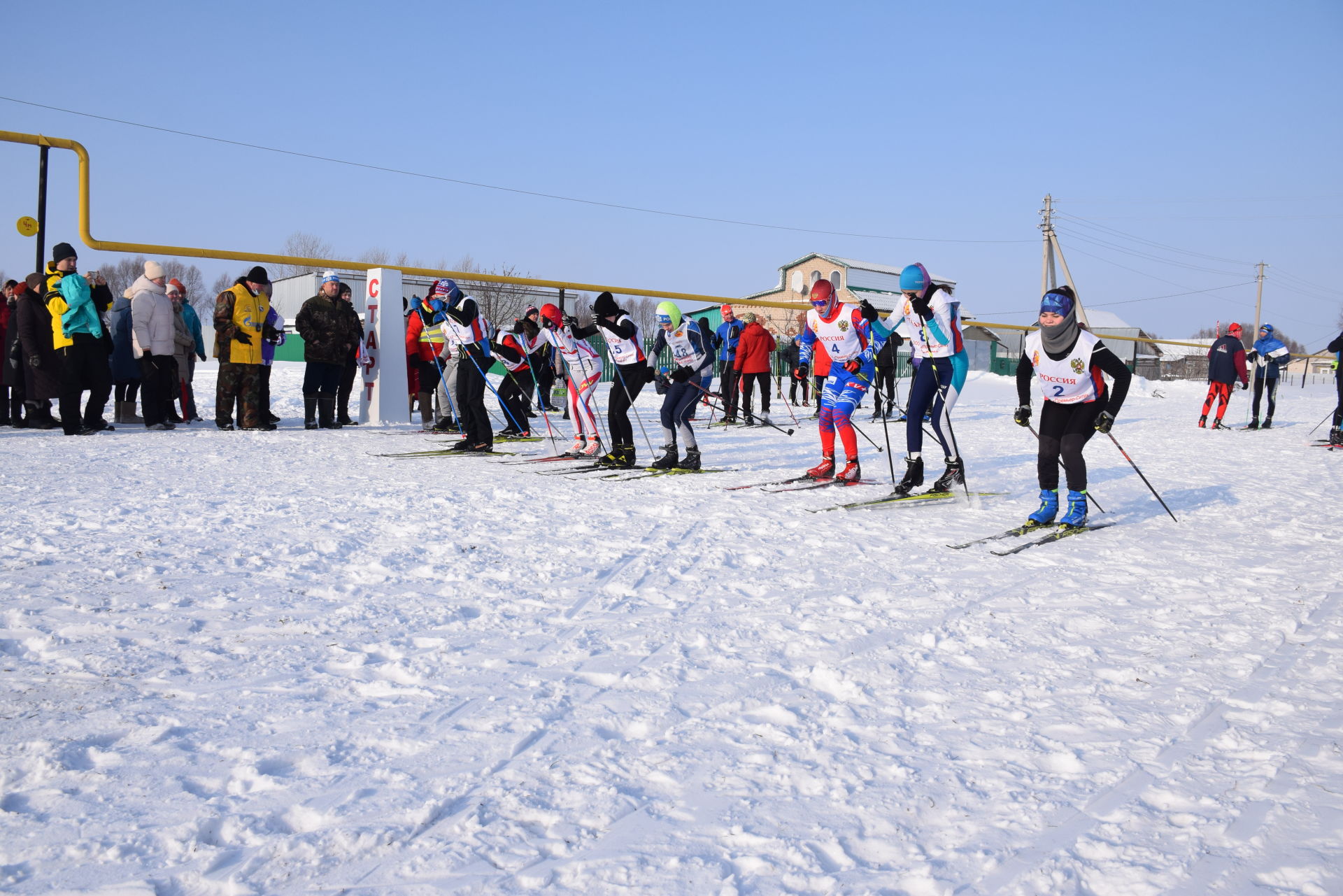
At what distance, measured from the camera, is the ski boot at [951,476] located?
751cm

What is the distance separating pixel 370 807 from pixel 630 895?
0.77 metres

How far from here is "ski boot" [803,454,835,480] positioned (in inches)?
319

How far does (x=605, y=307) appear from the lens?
8.70 m

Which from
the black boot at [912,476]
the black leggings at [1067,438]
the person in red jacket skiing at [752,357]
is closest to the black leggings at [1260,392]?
the person in red jacket skiing at [752,357]

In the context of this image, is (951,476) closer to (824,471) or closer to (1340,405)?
(824,471)

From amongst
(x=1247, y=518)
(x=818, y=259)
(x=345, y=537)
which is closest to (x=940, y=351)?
(x=1247, y=518)

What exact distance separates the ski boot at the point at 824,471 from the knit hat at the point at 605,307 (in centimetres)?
258

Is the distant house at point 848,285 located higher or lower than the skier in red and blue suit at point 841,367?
higher

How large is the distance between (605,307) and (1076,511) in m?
4.79

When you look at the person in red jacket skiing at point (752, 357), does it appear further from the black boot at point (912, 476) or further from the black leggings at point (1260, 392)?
the black leggings at point (1260, 392)

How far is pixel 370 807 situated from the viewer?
2232mm

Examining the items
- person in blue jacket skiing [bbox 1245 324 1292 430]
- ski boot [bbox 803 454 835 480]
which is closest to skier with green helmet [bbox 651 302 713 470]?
ski boot [bbox 803 454 835 480]

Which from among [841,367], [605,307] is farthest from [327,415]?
[841,367]

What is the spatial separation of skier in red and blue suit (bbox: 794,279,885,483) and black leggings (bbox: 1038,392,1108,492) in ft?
5.99
